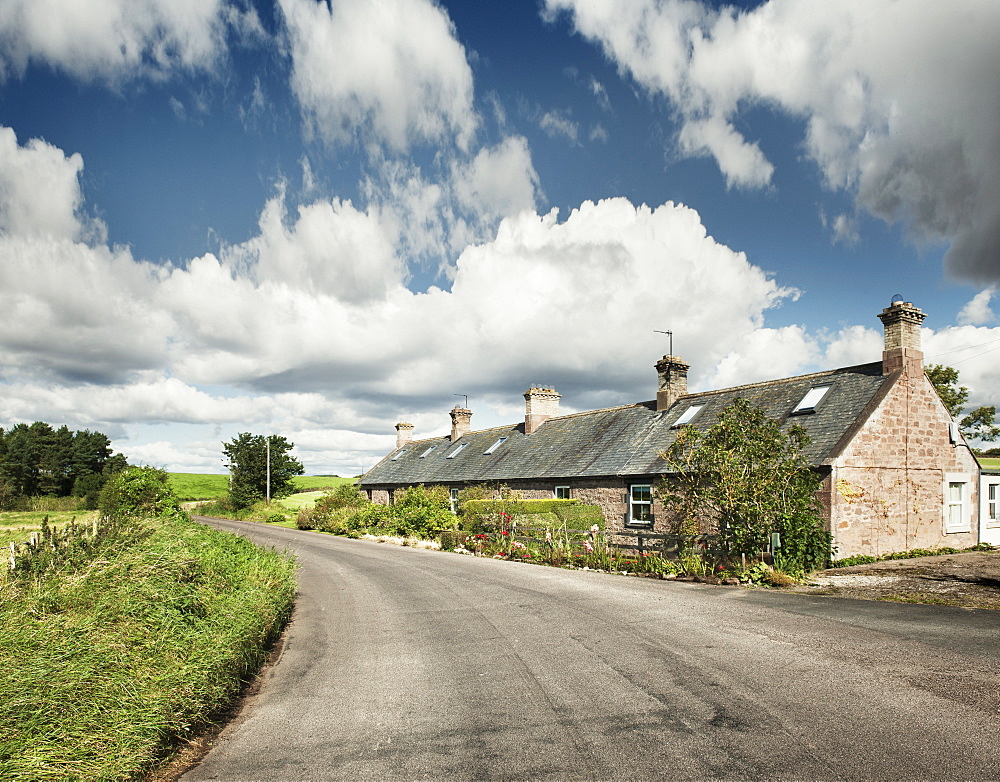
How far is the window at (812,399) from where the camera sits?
20531 millimetres

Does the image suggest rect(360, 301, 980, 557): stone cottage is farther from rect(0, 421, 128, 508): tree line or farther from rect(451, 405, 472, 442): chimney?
rect(0, 421, 128, 508): tree line

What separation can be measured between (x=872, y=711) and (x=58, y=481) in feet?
293

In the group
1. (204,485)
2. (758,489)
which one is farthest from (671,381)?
(204,485)

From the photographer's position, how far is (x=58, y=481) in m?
74.3

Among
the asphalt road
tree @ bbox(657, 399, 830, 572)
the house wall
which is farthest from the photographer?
the house wall

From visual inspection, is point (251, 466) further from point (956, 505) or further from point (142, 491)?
point (956, 505)

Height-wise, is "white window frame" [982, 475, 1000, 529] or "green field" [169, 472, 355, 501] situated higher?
"white window frame" [982, 475, 1000, 529]

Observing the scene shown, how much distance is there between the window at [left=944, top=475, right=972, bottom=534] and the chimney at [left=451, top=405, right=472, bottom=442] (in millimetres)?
27822

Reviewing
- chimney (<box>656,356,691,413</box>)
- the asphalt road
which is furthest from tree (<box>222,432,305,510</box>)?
the asphalt road

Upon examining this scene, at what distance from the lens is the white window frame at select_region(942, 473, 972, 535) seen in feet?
68.6

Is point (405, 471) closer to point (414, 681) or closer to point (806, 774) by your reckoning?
point (414, 681)

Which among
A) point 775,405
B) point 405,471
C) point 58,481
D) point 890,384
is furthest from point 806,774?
point 58,481

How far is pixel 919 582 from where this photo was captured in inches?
544

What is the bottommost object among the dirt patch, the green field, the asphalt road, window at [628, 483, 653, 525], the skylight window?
the green field
